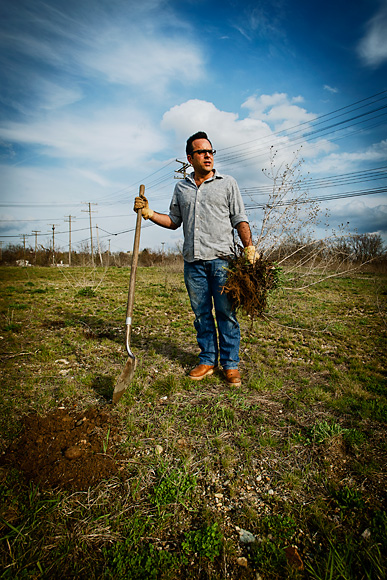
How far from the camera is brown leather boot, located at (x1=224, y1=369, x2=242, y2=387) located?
9.90ft

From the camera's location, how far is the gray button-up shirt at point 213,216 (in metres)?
2.98

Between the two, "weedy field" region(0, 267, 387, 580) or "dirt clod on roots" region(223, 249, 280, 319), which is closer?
"weedy field" region(0, 267, 387, 580)

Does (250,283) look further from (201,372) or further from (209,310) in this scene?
(201,372)

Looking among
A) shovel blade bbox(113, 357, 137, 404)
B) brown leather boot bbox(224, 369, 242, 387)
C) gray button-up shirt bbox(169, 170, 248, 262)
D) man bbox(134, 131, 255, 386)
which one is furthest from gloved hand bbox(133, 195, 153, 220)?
brown leather boot bbox(224, 369, 242, 387)

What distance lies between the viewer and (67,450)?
6.43 feet

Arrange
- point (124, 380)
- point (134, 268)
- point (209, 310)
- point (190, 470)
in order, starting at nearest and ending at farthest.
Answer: point (190, 470), point (124, 380), point (134, 268), point (209, 310)

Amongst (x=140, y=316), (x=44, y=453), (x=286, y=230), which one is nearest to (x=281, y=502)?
(x=44, y=453)

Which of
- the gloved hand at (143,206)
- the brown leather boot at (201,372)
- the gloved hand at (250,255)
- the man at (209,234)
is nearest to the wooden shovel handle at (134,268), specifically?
the gloved hand at (143,206)

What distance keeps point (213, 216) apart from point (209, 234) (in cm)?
19

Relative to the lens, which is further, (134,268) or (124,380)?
(134,268)

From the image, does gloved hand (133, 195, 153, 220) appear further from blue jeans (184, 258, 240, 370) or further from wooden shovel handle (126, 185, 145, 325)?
blue jeans (184, 258, 240, 370)

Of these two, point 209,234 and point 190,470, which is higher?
point 209,234

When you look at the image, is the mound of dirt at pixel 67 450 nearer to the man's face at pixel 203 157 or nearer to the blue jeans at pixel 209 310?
the blue jeans at pixel 209 310

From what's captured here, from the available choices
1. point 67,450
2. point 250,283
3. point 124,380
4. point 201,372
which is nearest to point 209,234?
point 250,283
